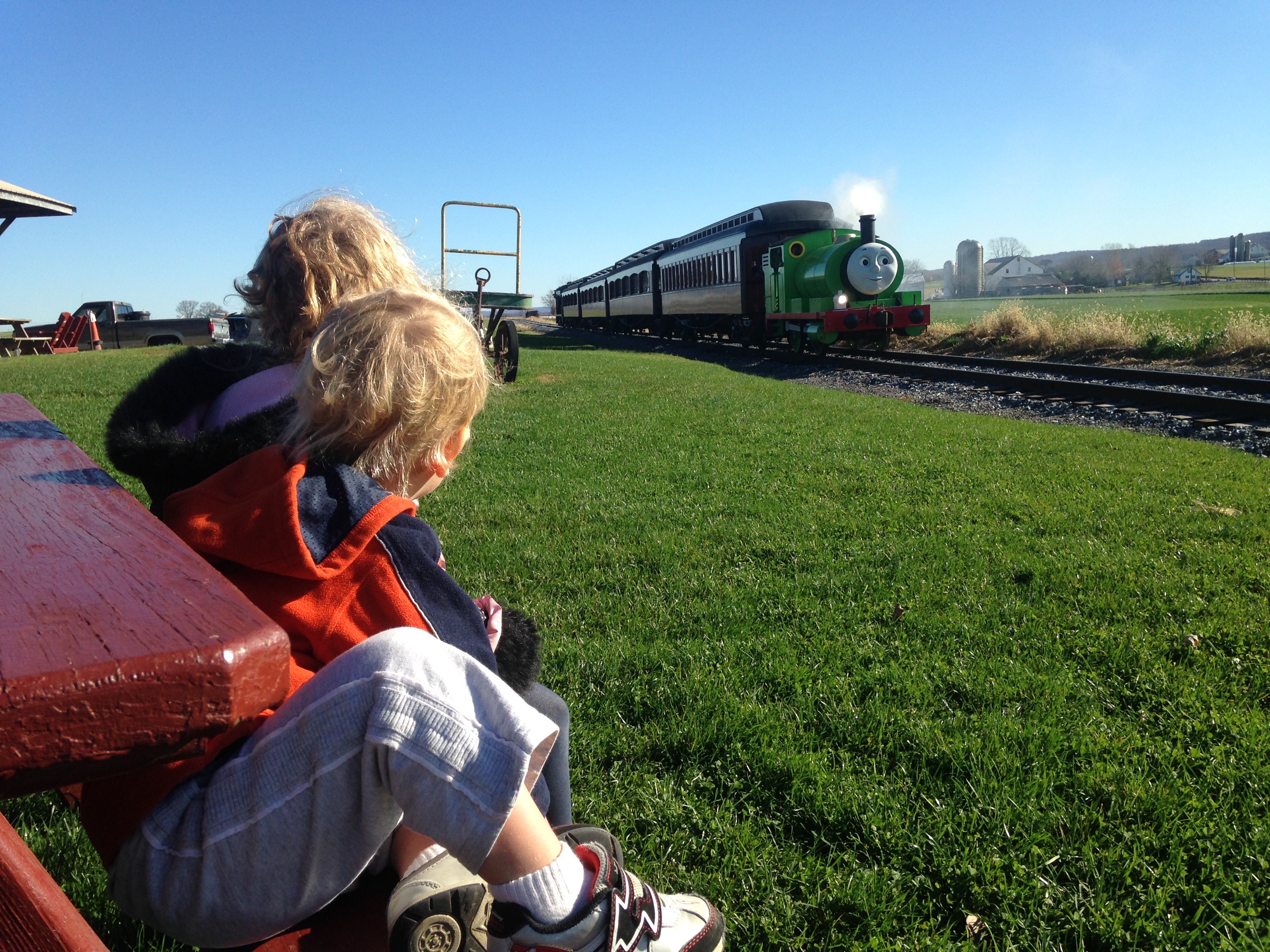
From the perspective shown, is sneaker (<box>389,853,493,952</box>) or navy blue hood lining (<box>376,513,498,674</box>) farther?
navy blue hood lining (<box>376,513,498,674</box>)

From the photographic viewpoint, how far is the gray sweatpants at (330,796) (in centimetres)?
123

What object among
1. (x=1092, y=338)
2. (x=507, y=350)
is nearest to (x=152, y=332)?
(x=507, y=350)

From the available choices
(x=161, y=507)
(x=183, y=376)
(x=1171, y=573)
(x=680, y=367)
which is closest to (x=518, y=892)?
(x=161, y=507)

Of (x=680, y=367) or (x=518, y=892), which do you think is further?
(x=680, y=367)

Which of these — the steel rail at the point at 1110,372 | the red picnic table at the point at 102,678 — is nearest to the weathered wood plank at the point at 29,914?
the red picnic table at the point at 102,678

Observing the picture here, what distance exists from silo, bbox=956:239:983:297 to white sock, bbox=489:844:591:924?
347 ft

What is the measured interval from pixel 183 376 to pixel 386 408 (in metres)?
0.70

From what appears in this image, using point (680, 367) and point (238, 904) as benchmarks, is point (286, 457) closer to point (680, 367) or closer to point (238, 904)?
point (238, 904)

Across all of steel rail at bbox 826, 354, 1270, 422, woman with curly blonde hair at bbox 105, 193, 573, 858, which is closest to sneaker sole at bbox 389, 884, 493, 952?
woman with curly blonde hair at bbox 105, 193, 573, 858

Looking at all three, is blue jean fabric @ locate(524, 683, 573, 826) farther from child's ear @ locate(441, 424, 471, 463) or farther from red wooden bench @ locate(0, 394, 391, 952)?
red wooden bench @ locate(0, 394, 391, 952)

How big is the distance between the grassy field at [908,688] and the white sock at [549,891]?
2.21 ft

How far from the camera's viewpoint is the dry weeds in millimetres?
14117

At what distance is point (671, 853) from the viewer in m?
2.18

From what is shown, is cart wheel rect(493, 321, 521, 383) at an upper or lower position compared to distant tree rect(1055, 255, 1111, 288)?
lower
